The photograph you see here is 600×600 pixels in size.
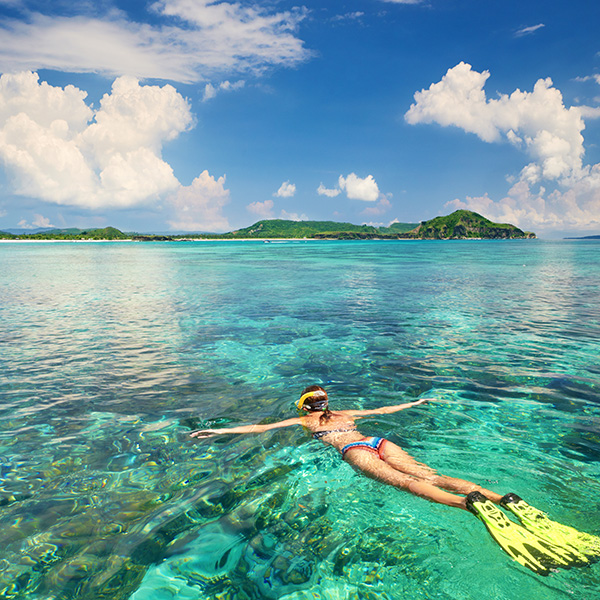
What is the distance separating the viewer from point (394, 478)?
22.9 ft

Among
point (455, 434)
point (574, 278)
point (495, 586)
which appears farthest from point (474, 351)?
point (574, 278)

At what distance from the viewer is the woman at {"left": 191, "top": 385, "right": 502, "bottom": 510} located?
21.3ft

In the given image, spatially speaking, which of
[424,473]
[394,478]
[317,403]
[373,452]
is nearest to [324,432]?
[317,403]

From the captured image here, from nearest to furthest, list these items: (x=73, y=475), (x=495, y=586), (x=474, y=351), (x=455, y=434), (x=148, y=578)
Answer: (x=495, y=586) < (x=148, y=578) < (x=73, y=475) < (x=455, y=434) < (x=474, y=351)

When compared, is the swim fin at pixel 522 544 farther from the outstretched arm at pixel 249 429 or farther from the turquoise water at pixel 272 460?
the outstretched arm at pixel 249 429

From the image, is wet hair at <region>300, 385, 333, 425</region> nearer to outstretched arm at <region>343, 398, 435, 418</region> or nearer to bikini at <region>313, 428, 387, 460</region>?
outstretched arm at <region>343, 398, 435, 418</region>

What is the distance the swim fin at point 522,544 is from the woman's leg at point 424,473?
488mm

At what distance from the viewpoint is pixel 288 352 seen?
55.4 ft

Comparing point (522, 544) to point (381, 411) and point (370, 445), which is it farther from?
point (381, 411)

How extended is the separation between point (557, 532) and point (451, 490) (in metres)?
1.58

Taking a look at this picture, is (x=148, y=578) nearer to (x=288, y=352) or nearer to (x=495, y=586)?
(x=495, y=586)

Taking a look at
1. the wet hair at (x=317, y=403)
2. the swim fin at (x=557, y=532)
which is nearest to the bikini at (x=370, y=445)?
the wet hair at (x=317, y=403)

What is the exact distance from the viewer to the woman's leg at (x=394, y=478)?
625 centimetres

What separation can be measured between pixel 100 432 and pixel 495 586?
9012 mm
